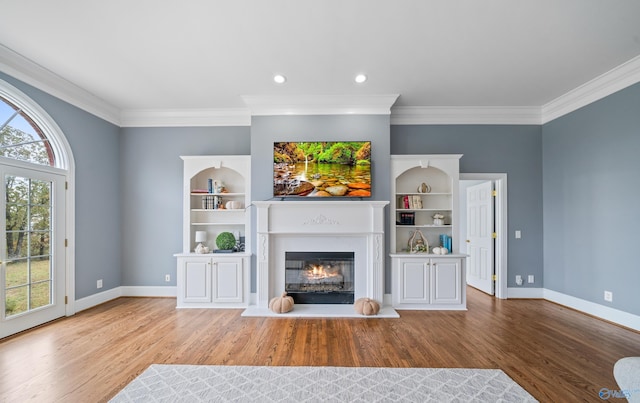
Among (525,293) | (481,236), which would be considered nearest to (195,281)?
(481,236)

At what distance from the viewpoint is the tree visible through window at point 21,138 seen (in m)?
3.18

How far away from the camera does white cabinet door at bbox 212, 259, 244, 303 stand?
4160mm

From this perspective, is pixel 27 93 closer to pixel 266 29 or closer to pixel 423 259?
pixel 266 29

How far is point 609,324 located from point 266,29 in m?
5.16

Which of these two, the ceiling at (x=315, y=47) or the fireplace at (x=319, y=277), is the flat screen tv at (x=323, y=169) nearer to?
the ceiling at (x=315, y=47)

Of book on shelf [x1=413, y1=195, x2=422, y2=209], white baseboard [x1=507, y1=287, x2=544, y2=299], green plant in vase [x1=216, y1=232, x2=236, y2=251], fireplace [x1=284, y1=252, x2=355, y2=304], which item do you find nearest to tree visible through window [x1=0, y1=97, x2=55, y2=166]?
green plant in vase [x1=216, y1=232, x2=236, y2=251]

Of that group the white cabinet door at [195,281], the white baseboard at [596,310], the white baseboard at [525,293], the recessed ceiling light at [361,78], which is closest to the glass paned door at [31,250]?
the white cabinet door at [195,281]

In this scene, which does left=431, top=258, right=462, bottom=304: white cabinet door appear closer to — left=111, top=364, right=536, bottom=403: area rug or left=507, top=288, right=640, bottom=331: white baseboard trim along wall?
left=507, top=288, right=640, bottom=331: white baseboard trim along wall

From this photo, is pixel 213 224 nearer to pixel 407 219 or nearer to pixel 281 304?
pixel 281 304

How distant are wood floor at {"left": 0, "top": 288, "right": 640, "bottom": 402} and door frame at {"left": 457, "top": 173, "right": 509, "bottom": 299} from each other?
2.17ft

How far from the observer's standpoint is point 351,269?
167 inches

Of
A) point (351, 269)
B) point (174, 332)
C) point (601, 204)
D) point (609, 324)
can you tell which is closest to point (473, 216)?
point (601, 204)

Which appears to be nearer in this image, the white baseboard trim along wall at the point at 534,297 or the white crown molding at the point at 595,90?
the white crown molding at the point at 595,90

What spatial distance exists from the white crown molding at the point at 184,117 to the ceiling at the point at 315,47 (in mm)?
417
